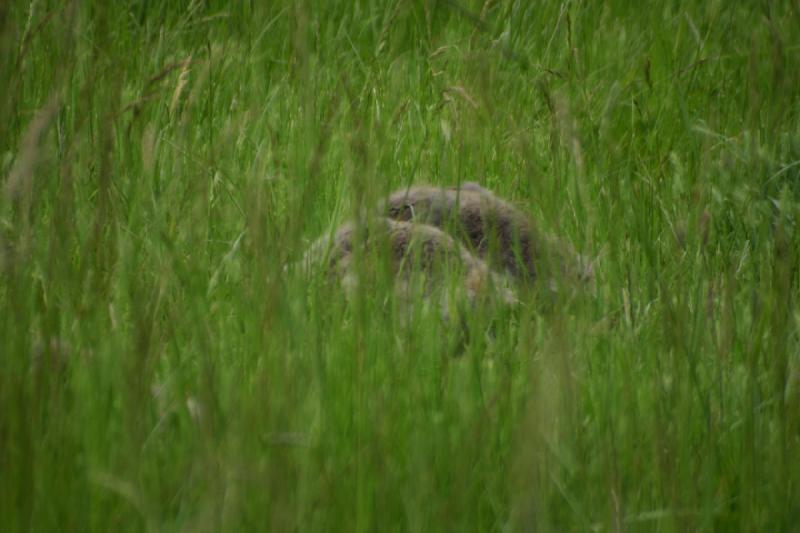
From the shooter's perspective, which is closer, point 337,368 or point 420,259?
point 337,368

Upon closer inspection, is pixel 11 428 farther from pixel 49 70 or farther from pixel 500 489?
pixel 49 70

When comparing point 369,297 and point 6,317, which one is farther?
point 369,297

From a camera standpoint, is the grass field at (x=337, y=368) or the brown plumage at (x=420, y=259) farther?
the brown plumage at (x=420, y=259)

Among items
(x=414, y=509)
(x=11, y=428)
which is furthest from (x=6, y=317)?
(x=414, y=509)

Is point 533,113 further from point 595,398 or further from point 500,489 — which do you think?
point 500,489

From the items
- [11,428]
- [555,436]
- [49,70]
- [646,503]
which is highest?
[49,70]

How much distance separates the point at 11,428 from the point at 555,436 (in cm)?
81

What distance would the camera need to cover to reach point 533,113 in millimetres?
4066

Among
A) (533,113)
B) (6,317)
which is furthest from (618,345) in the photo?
(533,113)

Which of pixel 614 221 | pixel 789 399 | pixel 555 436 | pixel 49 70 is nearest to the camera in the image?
pixel 555 436

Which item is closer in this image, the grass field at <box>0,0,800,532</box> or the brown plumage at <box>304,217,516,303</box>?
the grass field at <box>0,0,800,532</box>

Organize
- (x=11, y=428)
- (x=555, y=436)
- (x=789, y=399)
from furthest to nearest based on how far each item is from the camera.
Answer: (x=789, y=399), (x=555, y=436), (x=11, y=428)

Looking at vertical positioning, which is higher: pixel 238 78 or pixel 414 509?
pixel 238 78

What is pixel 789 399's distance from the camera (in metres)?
2.05
